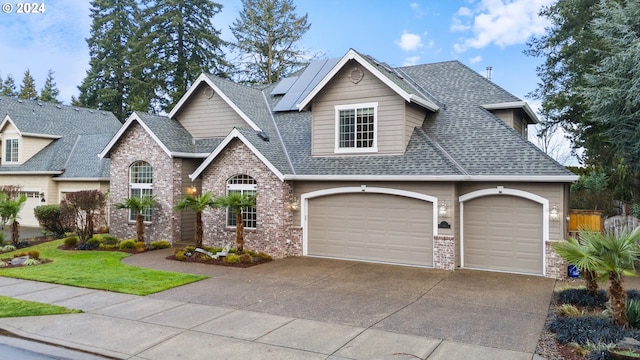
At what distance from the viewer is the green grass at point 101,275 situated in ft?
34.5

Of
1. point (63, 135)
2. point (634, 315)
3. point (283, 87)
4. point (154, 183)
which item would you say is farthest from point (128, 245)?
point (634, 315)

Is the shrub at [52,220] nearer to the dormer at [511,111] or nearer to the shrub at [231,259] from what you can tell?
the shrub at [231,259]

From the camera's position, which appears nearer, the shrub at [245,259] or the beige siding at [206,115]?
the shrub at [245,259]

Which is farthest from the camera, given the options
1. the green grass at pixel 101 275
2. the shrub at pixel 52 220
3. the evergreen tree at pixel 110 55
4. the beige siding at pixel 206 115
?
the evergreen tree at pixel 110 55

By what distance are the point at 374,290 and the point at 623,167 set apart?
14.8 meters

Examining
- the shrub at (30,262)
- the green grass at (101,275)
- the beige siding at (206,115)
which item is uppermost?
the beige siding at (206,115)

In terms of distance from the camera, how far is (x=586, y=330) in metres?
6.81

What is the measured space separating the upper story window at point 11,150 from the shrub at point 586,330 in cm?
2826

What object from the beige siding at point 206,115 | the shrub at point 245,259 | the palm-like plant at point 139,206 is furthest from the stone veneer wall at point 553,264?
the palm-like plant at point 139,206

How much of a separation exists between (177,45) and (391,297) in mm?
35327

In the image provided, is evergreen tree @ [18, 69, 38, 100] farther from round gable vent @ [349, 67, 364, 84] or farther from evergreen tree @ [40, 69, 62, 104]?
round gable vent @ [349, 67, 364, 84]

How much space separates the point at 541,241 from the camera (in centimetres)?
1211

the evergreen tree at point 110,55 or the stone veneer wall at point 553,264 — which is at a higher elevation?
the evergreen tree at point 110,55

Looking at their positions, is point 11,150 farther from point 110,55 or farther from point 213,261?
point 213,261
